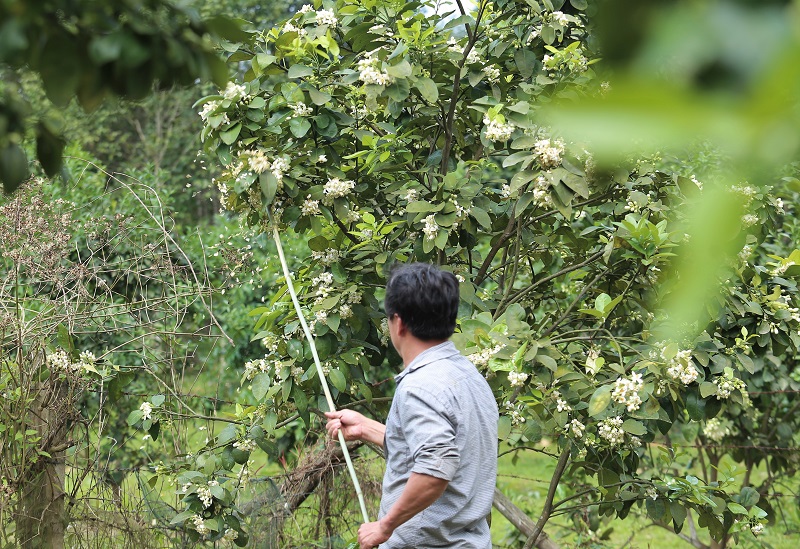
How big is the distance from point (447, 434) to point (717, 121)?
74.2 inches

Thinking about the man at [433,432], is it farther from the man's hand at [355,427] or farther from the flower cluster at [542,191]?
the flower cluster at [542,191]

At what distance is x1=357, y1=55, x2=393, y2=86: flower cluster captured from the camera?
2807 millimetres

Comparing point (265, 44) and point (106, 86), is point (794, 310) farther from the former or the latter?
point (106, 86)

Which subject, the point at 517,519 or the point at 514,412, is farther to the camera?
the point at 517,519

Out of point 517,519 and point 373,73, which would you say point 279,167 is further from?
point 517,519

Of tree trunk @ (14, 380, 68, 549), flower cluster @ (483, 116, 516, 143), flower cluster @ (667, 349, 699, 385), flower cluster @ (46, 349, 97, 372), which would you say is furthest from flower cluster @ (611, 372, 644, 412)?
tree trunk @ (14, 380, 68, 549)

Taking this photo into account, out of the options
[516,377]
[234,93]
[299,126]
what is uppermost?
[234,93]

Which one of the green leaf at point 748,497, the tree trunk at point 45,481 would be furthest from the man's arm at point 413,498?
the green leaf at point 748,497

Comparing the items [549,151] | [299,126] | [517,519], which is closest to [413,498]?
[549,151]

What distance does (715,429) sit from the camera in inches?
191

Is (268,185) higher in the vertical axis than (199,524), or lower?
higher

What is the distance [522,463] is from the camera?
342 inches

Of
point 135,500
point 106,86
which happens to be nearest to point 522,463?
point 135,500

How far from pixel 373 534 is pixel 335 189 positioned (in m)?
1.25
